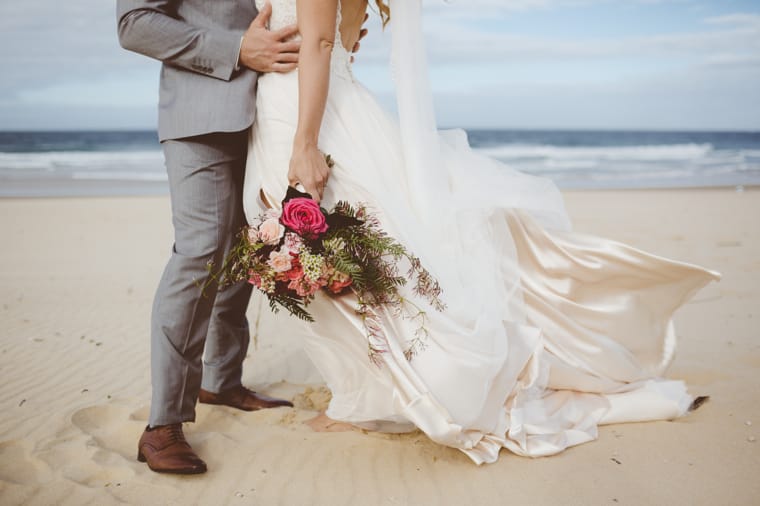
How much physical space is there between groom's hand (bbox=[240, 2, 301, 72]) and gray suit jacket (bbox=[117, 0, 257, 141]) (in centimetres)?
5

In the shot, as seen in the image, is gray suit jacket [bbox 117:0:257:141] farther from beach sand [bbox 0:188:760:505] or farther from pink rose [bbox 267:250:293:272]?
beach sand [bbox 0:188:760:505]

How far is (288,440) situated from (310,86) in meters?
1.77

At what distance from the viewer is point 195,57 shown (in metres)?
2.88

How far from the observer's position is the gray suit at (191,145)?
288 centimetres

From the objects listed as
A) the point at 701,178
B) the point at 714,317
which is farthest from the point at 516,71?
the point at 714,317

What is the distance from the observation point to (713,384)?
3830 mm

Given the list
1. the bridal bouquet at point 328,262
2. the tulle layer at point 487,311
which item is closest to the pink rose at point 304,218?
the bridal bouquet at point 328,262

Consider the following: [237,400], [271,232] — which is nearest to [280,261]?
[271,232]

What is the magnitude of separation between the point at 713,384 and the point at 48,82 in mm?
47690

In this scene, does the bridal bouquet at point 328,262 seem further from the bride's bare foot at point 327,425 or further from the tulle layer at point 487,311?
the bride's bare foot at point 327,425

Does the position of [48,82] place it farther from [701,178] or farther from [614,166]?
[701,178]

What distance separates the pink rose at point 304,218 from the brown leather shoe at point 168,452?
3.91 feet

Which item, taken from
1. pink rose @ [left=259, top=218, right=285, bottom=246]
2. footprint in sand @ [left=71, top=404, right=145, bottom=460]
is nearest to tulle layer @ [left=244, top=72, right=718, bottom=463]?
pink rose @ [left=259, top=218, right=285, bottom=246]

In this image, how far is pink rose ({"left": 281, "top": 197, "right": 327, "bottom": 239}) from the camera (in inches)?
101
